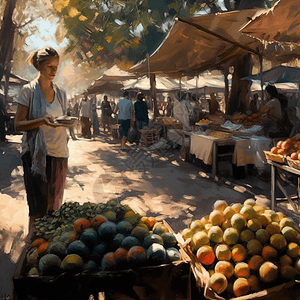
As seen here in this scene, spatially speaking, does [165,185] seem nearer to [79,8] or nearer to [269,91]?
[269,91]

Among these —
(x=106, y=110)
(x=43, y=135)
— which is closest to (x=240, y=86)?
(x=106, y=110)

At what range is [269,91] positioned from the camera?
21.7 feet

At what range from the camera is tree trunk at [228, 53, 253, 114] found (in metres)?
9.37

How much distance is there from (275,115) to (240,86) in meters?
3.45

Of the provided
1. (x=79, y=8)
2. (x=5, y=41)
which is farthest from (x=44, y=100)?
(x=5, y=41)

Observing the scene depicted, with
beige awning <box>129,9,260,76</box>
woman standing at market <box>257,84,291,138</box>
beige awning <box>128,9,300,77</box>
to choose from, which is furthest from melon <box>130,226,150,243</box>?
woman standing at market <box>257,84,291,138</box>

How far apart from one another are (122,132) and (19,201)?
5818 mm

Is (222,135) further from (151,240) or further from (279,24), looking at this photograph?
(151,240)

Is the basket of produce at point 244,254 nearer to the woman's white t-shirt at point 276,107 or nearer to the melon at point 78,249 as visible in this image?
the melon at point 78,249

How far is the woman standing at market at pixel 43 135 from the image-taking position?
98.0 inches

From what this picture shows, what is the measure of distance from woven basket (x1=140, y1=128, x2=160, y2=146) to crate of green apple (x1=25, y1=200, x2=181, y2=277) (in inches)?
321

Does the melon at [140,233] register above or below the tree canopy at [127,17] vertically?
below

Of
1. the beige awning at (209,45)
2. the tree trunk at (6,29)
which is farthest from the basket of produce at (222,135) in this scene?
the tree trunk at (6,29)

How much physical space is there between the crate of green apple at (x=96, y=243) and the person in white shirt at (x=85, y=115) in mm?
11234
